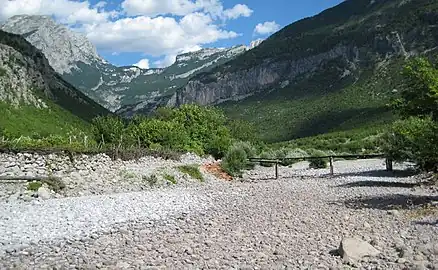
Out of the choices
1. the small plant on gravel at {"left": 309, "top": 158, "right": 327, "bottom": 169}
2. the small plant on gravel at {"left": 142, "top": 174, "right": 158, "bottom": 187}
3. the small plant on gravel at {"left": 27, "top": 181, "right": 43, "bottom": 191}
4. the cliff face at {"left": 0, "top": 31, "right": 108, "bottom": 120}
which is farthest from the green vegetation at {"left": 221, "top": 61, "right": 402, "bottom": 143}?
the small plant on gravel at {"left": 27, "top": 181, "right": 43, "bottom": 191}

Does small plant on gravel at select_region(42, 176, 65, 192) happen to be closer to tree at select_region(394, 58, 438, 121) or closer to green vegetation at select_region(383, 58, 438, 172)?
green vegetation at select_region(383, 58, 438, 172)

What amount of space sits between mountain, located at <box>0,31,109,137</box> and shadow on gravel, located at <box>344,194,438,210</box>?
62.0 meters

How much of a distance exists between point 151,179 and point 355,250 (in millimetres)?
18756

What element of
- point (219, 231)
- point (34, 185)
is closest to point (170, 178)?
point (34, 185)

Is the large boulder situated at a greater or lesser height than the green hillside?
lesser

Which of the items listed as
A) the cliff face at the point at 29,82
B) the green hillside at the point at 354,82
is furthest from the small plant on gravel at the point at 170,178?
the green hillside at the point at 354,82

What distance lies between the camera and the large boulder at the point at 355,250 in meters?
9.90

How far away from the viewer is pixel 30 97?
9950 cm

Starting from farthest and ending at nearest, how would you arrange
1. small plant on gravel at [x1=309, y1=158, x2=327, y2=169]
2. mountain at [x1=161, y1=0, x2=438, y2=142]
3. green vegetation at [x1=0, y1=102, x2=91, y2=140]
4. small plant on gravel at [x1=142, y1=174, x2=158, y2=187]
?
mountain at [x1=161, y1=0, x2=438, y2=142] < green vegetation at [x1=0, y1=102, x2=91, y2=140] < small plant on gravel at [x1=309, y1=158, x2=327, y2=169] < small plant on gravel at [x1=142, y1=174, x2=158, y2=187]

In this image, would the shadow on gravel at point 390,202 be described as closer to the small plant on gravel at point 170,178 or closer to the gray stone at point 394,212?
the gray stone at point 394,212

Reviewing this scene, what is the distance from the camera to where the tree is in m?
20.5

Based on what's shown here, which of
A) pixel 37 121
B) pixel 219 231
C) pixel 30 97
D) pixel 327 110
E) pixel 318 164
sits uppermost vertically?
pixel 30 97

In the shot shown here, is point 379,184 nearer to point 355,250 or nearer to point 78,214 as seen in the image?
point 78,214

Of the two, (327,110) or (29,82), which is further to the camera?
(327,110)
